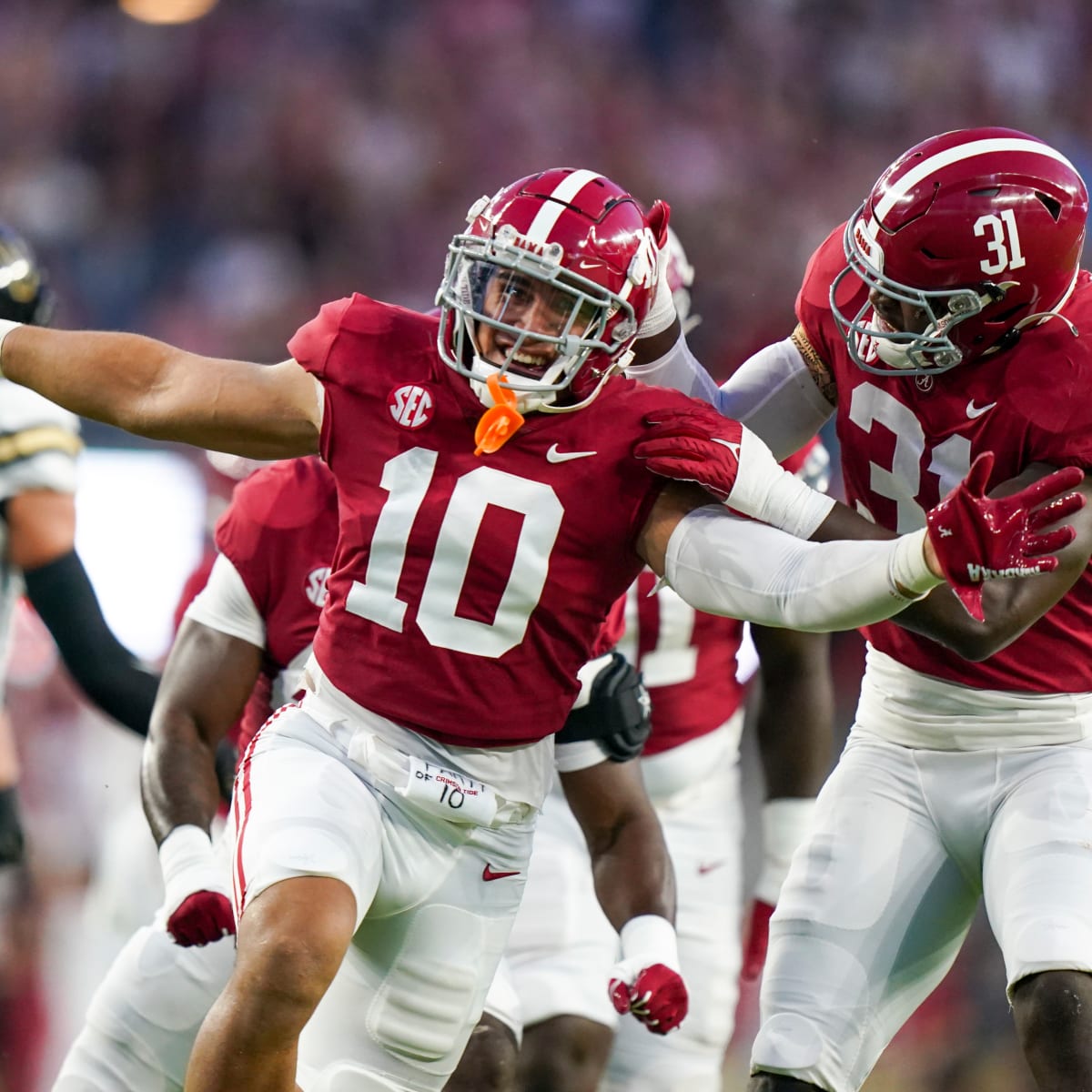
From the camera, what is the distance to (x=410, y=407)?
7.86 feet

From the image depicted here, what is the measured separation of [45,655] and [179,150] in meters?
2.19

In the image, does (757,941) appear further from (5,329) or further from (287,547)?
(5,329)

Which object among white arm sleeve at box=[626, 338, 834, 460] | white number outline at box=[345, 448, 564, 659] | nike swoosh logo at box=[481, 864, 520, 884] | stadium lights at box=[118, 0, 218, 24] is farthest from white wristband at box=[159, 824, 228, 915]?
stadium lights at box=[118, 0, 218, 24]

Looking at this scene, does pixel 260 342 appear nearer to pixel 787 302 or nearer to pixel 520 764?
pixel 787 302

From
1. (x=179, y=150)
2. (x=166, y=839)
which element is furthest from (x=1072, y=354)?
(x=179, y=150)

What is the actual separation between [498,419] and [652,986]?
93cm

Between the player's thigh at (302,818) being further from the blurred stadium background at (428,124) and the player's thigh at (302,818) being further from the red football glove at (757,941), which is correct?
the blurred stadium background at (428,124)

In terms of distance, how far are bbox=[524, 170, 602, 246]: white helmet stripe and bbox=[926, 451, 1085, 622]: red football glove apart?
0.68 metres

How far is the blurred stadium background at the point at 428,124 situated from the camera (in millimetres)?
6160

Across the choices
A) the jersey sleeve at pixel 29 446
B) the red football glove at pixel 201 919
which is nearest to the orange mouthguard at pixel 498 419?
the red football glove at pixel 201 919

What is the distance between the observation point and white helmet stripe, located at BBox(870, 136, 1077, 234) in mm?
2537

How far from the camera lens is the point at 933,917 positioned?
2.52 metres

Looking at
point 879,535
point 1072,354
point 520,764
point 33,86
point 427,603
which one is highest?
point 1072,354

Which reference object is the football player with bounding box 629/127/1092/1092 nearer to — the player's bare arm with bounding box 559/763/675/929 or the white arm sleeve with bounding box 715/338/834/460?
the white arm sleeve with bounding box 715/338/834/460
